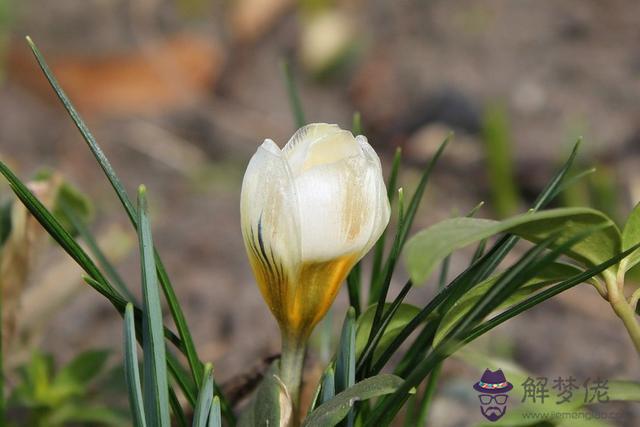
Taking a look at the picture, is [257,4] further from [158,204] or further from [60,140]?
[158,204]

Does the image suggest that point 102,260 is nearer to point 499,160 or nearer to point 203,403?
point 203,403

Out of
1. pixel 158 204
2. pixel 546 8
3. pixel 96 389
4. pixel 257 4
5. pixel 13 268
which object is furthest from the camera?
pixel 257 4

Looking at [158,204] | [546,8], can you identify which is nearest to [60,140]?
[158,204]

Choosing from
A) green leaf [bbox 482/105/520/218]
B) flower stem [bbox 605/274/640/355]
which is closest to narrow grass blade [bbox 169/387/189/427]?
flower stem [bbox 605/274/640/355]

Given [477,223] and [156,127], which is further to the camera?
[156,127]

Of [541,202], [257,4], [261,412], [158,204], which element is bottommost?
[158,204]

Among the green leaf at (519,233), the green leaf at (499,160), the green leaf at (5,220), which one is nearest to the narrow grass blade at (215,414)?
the green leaf at (519,233)

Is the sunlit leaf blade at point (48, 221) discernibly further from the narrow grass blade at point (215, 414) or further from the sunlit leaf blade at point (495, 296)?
the sunlit leaf blade at point (495, 296)
